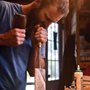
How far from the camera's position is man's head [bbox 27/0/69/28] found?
1.25 meters

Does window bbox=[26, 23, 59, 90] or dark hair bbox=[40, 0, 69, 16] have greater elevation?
dark hair bbox=[40, 0, 69, 16]

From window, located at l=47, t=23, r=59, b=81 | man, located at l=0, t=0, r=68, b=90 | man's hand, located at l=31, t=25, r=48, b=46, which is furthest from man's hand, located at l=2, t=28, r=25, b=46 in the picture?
window, located at l=47, t=23, r=59, b=81

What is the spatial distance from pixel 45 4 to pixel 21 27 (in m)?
0.23

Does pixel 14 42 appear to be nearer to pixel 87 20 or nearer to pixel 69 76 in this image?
pixel 69 76

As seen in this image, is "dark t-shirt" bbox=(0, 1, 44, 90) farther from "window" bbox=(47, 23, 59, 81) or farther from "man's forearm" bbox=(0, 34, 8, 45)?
"window" bbox=(47, 23, 59, 81)

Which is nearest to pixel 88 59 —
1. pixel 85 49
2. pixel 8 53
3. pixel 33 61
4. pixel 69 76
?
pixel 85 49

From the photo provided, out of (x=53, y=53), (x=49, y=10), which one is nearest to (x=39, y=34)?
(x=49, y=10)

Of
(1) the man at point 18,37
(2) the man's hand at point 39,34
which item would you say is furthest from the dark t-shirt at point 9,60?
(2) the man's hand at point 39,34

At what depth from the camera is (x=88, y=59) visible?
2.85 m

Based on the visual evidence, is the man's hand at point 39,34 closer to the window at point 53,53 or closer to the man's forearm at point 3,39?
the man's forearm at point 3,39

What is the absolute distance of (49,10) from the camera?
1256mm

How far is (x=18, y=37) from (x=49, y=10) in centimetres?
27

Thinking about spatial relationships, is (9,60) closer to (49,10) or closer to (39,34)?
(39,34)

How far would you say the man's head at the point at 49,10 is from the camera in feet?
4.11
